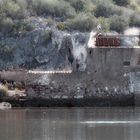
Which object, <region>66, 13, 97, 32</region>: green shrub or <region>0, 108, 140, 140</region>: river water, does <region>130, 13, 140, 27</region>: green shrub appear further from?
<region>0, 108, 140, 140</region>: river water

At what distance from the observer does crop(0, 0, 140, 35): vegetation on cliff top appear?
8119cm

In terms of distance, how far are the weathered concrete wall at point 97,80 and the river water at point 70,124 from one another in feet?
10.8

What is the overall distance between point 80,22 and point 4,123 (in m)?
31.3

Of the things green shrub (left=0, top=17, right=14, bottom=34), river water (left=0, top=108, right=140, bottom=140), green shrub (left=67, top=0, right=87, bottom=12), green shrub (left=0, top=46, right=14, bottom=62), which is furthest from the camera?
green shrub (left=67, top=0, right=87, bottom=12)

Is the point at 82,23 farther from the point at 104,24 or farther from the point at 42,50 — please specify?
the point at 42,50

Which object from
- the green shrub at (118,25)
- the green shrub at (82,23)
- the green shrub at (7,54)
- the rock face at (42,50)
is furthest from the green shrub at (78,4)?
the green shrub at (7,54)

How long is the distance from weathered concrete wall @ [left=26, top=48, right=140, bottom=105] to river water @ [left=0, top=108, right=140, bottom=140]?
3.30 metres

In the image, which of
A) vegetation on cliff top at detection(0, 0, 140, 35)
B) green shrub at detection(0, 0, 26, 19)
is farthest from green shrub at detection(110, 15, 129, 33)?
green shrub at detection(0, 0, 26, 19)

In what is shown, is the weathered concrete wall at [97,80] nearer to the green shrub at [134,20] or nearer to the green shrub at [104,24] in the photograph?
the green shrub at [104,24]

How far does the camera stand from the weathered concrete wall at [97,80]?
6456 centimetres

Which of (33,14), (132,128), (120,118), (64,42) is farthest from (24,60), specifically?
(132,128)

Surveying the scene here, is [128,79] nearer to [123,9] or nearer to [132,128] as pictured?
[132,128]

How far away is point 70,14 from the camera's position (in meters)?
85.1

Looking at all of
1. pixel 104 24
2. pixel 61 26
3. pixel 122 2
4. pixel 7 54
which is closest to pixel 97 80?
pixel 7 54
